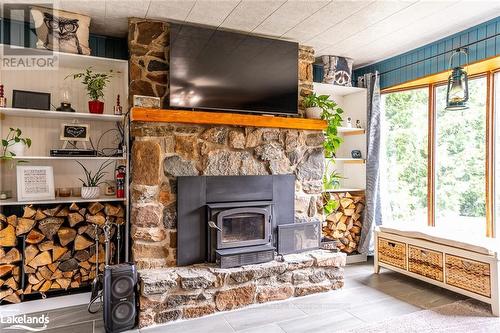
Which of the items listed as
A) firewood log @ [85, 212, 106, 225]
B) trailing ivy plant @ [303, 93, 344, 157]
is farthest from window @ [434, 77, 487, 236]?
firewood log @ [85, 212, 106, 225]

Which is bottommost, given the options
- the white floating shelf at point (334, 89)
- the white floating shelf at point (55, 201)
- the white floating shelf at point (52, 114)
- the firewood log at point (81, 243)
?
the firewood log at point (81, 243)

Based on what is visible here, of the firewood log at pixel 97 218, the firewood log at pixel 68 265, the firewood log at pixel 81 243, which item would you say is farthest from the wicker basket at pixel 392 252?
the firewood log at pixel 68 265

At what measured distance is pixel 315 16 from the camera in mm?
2865

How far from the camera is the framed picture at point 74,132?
2.97 m

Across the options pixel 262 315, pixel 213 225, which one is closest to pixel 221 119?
pixel 213 225

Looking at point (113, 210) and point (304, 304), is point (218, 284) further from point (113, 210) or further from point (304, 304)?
point (113, 210)

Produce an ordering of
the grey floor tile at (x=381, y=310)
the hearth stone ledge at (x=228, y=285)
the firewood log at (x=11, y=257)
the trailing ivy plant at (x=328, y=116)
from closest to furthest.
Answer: the hearth stone ledge at (x=228, y=285) → the grey floor tile at (x=381, y=310) → the firewood log at (x=11, y=257) → the trailing ivy plant at (x=328, y=116)

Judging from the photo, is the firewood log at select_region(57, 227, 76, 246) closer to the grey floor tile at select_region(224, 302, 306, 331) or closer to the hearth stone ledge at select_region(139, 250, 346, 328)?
the hearth stone ledge at select_region(139, 250, 346, 328)

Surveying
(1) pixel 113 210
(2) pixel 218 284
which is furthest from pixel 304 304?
(1) pixel 113 210

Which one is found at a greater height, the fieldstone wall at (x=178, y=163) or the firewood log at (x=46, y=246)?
the fieldstone wall at (x=178, y=163)

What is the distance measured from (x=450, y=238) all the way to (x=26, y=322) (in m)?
3.66

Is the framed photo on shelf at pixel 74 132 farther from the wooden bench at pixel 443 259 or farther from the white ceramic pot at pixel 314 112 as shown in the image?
the wooden bench at pixel 443 259

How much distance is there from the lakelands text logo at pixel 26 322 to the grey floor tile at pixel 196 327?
777 mm

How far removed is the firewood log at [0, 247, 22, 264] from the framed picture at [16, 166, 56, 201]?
0.45m
